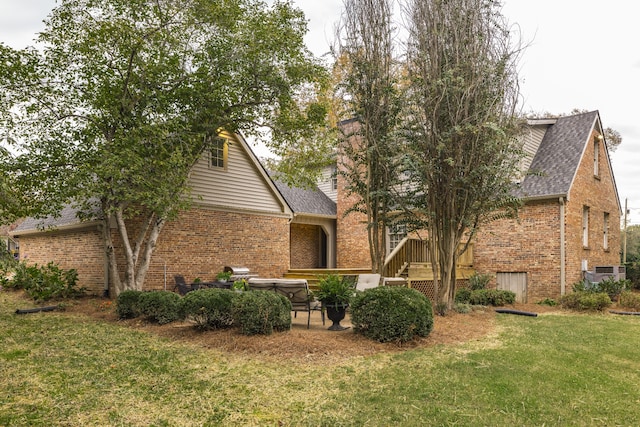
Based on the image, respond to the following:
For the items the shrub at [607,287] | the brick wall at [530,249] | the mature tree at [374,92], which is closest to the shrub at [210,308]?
the mature tree at [374,92]

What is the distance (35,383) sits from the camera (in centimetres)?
533

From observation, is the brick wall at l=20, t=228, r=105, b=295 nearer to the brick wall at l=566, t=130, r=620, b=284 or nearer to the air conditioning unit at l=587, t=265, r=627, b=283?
the brick wall at l=566, t=130, r=620, b=284

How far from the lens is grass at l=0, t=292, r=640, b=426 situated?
14.3 ft

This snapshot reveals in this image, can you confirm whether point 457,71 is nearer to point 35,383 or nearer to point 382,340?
point 382,340

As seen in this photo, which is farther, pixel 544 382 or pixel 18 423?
pixel 544 382

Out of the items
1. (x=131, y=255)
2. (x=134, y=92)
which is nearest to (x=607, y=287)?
(x=131, y=255)

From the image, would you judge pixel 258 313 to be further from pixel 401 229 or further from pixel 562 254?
pixel 562 254

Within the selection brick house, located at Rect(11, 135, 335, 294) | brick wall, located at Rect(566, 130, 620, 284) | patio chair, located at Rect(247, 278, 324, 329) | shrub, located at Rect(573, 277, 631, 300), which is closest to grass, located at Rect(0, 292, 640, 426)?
patio chair, located at Rect(247, 278, 324, 329)

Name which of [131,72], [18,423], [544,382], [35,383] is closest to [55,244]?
[131,72]

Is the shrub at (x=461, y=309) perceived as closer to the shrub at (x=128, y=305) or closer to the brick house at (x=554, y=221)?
the brick house at (x=554, y=221)

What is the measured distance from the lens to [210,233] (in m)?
14.6

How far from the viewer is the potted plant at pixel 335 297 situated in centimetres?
837

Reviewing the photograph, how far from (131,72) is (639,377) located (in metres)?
11.5

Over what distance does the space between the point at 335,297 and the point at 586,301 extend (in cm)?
753
